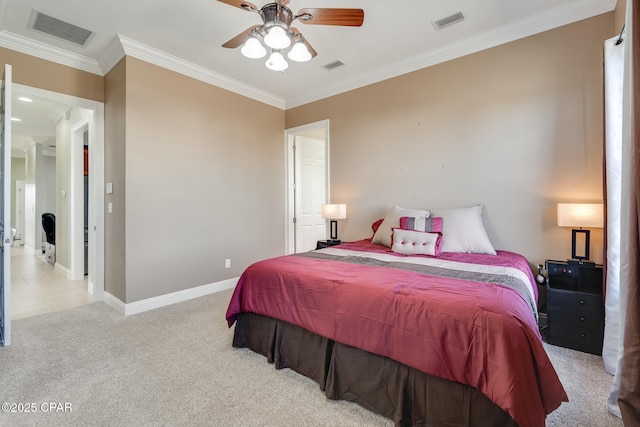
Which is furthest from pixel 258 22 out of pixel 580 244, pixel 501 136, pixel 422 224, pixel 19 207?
pixel 19 207

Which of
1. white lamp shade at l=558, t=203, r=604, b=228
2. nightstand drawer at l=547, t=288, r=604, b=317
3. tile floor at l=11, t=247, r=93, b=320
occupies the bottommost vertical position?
tile floor at l=11, t=247, r=93, b=320

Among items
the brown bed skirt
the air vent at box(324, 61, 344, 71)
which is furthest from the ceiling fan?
the brown bed skirt

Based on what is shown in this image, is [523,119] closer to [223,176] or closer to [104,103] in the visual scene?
[223,176]

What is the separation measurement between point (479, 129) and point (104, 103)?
4.28 m

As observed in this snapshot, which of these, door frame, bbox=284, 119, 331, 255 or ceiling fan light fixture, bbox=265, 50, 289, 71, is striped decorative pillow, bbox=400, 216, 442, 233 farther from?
door frame, bbox=284, 119, 331, 255

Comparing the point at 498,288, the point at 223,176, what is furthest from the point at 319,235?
the point at 498,288

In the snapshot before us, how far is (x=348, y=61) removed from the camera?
3520 millimetres

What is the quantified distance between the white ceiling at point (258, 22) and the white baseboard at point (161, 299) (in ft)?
8.73

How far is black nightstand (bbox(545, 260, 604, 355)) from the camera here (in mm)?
2182

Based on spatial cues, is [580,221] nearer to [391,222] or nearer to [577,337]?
[577,337]

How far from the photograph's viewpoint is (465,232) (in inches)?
107

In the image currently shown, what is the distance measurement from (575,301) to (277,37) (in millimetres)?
2958

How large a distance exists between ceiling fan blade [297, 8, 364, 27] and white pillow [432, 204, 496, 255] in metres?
1.92

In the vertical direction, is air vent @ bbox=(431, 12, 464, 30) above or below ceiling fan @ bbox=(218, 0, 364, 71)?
above
